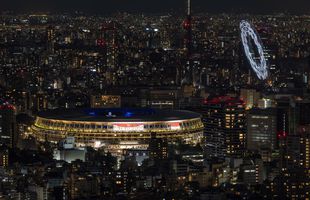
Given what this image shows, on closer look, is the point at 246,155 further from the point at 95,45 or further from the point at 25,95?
the point at 95,45

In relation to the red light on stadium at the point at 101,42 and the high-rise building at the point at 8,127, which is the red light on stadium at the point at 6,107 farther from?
the red light on stadium at the point at 101,42

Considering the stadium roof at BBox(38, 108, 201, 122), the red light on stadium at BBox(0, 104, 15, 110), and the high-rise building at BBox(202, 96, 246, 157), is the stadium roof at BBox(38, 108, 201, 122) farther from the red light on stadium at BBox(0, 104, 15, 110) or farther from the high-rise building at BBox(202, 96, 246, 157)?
the red light on stadium at BBox(0, 104, 15, 110)

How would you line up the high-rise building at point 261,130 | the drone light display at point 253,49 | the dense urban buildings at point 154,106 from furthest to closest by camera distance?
1. the drone light display at point 253,49
2. the high-rise building at point 261,130
3. the dense urban buildings at point 154,106

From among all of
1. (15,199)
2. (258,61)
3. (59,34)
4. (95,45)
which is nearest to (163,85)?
(258,61)

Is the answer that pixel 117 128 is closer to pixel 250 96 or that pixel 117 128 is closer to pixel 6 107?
pixel 6 107

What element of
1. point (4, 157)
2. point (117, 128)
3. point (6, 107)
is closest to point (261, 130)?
point (117, 128)

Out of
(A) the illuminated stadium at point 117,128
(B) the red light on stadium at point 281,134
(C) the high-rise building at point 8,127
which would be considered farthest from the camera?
(C) the high-rise building at point 8,127

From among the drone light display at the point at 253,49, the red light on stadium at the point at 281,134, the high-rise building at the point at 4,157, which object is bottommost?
the high-rise building at the point at 4,157

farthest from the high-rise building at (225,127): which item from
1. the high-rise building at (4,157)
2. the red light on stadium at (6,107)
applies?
the red light on stadium at (6,107)
